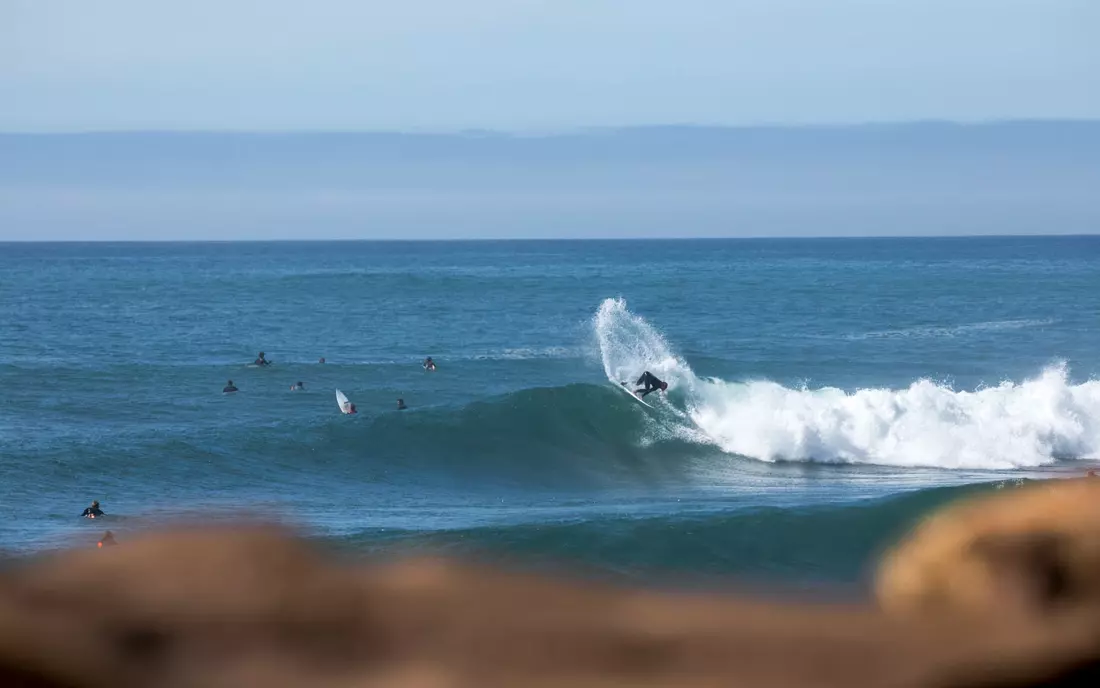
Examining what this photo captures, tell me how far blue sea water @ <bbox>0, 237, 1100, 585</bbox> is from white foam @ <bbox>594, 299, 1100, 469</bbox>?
0.22 feet

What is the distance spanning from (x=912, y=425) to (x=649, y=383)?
6.99 meters

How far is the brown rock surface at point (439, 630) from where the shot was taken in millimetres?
958

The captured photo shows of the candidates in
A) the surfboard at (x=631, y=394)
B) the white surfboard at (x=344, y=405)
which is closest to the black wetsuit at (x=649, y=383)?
the surfboard at (x=631, y=394)

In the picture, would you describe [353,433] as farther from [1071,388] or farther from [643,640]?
[643,640]

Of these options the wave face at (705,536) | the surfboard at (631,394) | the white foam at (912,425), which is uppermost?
the surfboard at (631,394)

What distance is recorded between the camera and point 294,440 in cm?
2645

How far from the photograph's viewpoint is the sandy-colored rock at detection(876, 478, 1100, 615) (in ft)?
3.54

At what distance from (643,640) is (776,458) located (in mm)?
26271

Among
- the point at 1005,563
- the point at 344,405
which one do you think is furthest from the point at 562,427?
the point at 1005,563

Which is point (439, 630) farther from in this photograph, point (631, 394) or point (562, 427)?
point (631, 394)

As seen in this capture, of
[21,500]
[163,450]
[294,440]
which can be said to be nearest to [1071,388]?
[294,440]

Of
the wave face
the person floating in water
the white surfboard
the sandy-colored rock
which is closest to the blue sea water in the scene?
the wave face

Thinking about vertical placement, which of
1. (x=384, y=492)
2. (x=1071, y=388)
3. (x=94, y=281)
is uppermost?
(x=94, y=281)

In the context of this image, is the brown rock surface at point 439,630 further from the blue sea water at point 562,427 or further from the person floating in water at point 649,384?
the person floating in water at point 649,384
